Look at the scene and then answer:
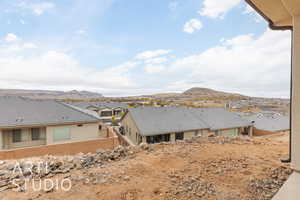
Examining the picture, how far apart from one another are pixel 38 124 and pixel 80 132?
277 cm

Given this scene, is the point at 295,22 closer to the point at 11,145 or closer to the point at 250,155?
the point at 250,155

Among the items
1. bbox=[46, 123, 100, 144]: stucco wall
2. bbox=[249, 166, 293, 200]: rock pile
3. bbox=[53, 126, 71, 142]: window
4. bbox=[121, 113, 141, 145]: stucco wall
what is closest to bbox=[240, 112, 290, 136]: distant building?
bbox=[121, 113, 141, 145]: stucco wall

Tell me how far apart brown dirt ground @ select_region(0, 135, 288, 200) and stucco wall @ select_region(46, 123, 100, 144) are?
833cm

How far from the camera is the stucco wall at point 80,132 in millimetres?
10812

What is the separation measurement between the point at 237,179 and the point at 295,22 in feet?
10.4

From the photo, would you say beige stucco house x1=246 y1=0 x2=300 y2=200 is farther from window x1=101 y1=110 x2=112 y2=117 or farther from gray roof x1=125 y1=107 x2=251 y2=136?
window x1=101 y1=110 x2=112 y2=117

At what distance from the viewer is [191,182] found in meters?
3.29

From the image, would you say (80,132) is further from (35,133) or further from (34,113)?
(34,113)

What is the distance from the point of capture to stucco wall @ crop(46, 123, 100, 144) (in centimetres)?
1081

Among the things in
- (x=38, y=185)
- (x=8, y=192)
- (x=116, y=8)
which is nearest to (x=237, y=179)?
(x=38, y=185)

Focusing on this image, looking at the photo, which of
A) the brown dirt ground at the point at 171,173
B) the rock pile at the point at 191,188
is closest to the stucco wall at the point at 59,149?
the brown dirt ground at the point at 171,173

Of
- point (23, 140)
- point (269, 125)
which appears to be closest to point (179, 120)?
point (269, 125)

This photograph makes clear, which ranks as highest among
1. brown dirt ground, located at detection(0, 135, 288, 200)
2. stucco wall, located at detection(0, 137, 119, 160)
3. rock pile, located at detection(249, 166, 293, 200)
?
rock pile, located at detection(249, 166, 293, 200)

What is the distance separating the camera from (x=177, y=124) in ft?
55.2
